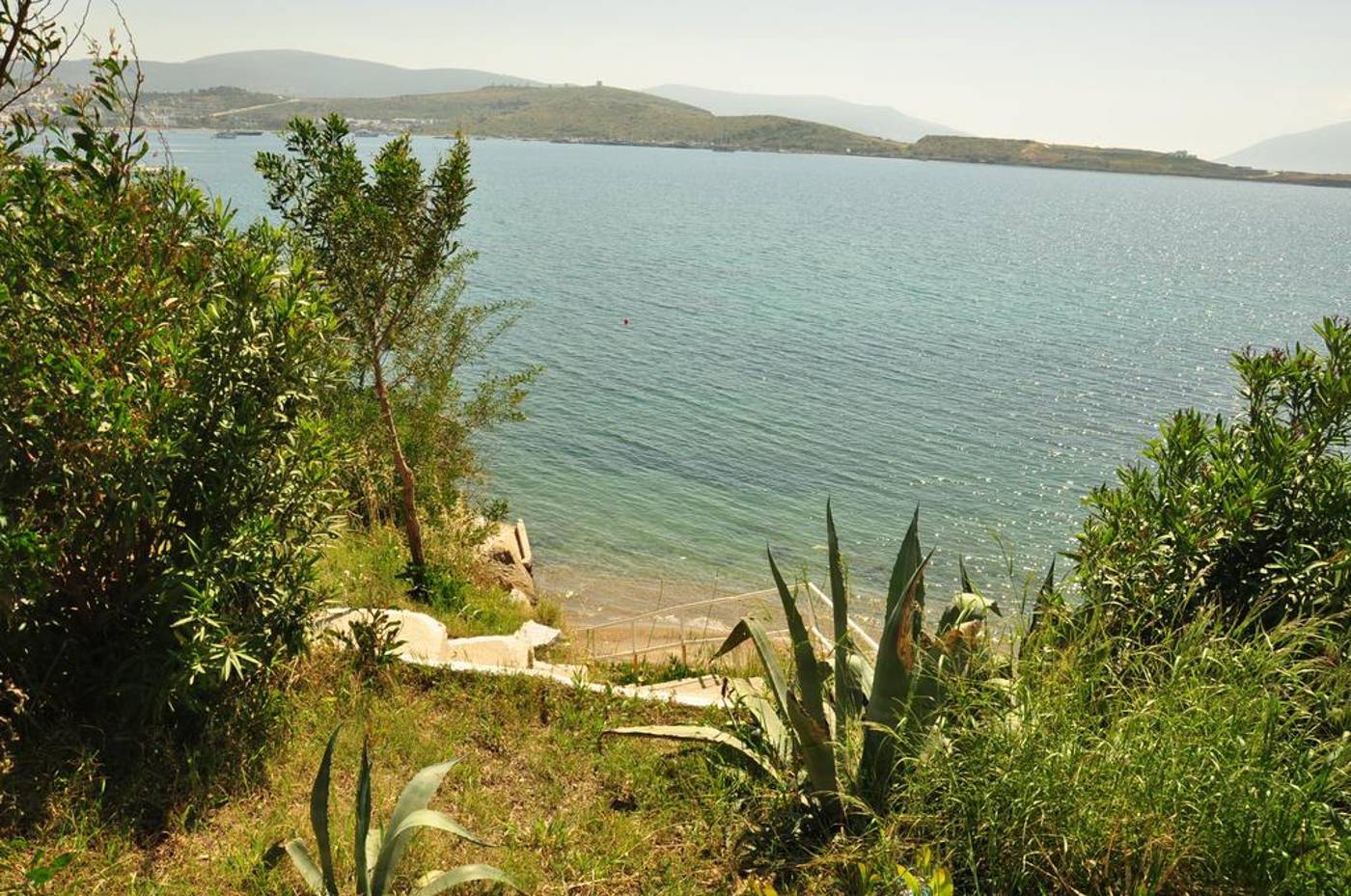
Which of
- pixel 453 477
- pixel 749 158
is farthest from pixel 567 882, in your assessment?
pixel 749 158

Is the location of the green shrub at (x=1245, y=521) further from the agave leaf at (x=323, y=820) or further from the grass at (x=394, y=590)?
the grass at (x=394, y=590)

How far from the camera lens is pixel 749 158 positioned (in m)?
189

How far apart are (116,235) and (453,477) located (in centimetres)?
972

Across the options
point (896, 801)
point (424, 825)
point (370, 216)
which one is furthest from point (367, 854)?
point (370, 216)

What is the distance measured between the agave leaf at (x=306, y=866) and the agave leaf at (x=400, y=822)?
22 centimetres

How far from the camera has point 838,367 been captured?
29.6m

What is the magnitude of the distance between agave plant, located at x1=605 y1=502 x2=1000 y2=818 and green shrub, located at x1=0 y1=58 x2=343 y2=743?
219 cm

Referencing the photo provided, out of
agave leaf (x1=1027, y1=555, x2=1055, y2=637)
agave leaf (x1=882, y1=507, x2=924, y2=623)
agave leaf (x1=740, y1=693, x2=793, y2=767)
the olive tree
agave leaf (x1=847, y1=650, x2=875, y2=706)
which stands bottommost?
agave leaf (x1=740, y1=693, x2=793, y2=767)

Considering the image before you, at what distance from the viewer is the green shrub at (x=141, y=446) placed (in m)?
4.03

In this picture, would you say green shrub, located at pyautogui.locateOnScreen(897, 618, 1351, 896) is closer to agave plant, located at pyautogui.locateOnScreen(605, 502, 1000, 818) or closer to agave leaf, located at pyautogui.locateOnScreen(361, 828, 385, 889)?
agave plant, located at pyautogui.locateOnScreen(605, 502, 1000, 818)

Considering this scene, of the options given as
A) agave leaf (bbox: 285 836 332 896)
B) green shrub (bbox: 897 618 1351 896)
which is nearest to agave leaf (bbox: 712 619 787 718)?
green shrub (bbox: 897 618 1351 896)

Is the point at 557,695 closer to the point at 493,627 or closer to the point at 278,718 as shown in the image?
the point at 278,718

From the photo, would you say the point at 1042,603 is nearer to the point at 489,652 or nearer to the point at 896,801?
the point at 896,801

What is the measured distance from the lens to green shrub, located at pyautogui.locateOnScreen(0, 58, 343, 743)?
4031 millimetres
